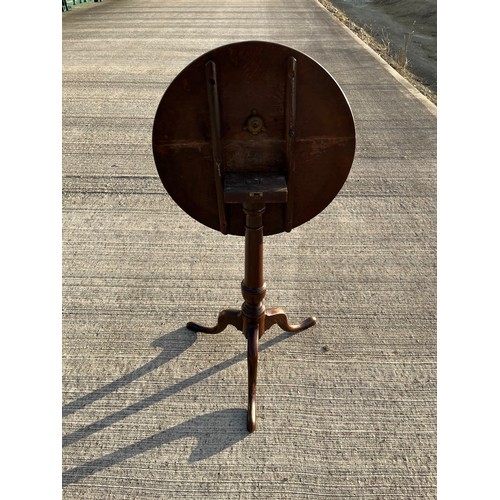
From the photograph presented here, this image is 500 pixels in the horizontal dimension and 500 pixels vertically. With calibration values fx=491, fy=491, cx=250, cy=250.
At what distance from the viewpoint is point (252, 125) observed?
6.21 feet

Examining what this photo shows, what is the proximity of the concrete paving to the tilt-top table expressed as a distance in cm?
31

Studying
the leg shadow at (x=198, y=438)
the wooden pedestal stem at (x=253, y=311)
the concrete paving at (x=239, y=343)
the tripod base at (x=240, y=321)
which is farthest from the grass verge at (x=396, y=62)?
the leg shadow at (x=198, y=438)

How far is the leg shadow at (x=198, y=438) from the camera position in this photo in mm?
2109

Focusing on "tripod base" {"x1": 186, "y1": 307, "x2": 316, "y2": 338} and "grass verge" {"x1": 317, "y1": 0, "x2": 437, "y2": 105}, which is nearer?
"tripod base" {"x1": 186, "y1": 307, "x2": 316, "y2": 338}

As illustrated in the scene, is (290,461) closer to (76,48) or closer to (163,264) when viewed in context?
(163,264)

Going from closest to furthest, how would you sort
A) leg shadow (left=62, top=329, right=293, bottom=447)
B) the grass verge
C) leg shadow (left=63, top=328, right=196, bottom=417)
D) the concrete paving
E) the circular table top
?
the circular table top
the concrete paving
leg shadow (left=62, top=329, right=293, bottom=447)
leg shadow (left=63, top=328, right=196, bottom=417)
the grass verge

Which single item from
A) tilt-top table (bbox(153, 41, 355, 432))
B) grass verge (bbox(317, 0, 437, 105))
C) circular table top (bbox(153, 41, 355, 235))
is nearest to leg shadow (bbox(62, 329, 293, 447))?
tilt-top table (bbox(153, 41, 355, 432))

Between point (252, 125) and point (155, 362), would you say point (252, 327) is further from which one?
point (252, 125)

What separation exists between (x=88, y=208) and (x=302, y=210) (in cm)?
225

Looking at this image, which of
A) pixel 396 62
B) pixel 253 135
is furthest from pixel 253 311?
pixel 396 62

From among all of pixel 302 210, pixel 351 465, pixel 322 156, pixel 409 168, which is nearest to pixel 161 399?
pixel 351 465

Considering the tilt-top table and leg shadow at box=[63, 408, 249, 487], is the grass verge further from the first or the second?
leg shadow at box=[63, 408, 249, 487]

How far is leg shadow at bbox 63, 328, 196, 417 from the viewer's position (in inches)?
93.6

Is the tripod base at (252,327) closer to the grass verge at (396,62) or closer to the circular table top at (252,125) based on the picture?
the circular table top at (252,125)
